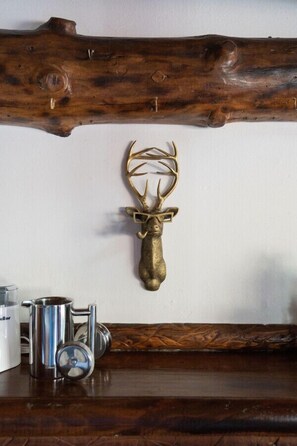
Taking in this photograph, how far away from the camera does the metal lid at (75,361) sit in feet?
4.06

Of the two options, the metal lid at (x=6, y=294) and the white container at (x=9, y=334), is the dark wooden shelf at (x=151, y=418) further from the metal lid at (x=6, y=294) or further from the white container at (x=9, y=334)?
the metal lid at (x=6, y=294)

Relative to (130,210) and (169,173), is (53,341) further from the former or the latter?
(169,173)

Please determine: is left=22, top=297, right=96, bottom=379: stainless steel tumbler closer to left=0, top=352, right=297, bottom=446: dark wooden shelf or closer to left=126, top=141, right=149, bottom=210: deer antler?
left=0, top=352, right=297, bottom=446: dark wooden shelf

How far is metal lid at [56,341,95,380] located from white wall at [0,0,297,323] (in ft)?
0.93

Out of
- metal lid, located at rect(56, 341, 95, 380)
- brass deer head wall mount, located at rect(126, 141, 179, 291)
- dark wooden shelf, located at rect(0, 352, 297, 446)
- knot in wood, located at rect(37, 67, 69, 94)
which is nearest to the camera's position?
dark wooden shelf, located at rect(0, 352, 297, 446)

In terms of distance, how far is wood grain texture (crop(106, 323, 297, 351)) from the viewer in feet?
4.88

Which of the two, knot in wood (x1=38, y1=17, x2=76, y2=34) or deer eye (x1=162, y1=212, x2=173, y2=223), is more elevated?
knot in wood (x1=38, y1=17, x2=76, y2=34)

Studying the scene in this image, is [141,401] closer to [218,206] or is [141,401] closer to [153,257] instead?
[153,257]

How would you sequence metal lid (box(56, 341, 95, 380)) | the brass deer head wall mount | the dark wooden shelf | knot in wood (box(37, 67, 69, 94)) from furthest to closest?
the brass deer head wall mount
knot in wood (box(37, 67, 69, 94))
metal lid (box(56, 341, 95, 380))
the dark wooden shelf

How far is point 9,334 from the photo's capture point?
4.35 feet

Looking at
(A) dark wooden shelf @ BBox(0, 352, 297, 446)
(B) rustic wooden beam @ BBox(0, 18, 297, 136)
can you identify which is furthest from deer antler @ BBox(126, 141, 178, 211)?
(A) dark wooden shelf @ BBox(0, 352, 297, 446)

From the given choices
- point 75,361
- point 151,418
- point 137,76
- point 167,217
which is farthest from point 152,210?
point 151,418

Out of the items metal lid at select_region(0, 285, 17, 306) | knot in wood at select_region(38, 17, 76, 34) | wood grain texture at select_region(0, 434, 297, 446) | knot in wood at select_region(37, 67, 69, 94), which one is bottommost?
wood grain texture at select_region(0, 434, 297, 446)

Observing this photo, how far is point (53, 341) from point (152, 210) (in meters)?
0.48
